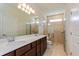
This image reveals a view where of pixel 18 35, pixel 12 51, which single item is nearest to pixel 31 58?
pixel 12 51

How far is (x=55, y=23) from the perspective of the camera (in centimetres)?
207

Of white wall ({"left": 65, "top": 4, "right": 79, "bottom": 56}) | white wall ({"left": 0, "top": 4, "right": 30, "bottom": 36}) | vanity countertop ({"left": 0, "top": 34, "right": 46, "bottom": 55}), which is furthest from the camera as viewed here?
white wall ({"left": 0, "top": 4, "right": 30, "bottom": 36})

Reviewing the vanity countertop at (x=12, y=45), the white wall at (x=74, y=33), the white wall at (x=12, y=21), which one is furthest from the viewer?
the white wall at (x=12, y=21)

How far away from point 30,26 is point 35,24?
245 millimetres

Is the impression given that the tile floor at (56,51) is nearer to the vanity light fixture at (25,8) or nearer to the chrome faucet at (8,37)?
the chrome faucet at (8,37)

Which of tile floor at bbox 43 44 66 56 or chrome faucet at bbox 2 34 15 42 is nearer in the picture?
tile floor at bbox 43 44 66 56

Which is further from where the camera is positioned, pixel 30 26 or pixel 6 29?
pixel 30 26

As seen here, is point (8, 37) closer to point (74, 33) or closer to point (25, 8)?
point (25, 8)

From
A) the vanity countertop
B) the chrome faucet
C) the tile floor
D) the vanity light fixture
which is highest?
the vanity light fixture

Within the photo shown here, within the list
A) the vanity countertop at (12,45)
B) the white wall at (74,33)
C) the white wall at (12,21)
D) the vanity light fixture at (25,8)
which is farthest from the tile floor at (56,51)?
the vanity light fixture at (25,8)

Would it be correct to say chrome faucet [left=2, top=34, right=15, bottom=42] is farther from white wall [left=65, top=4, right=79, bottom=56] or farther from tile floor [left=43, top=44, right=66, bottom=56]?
white wall [left=65, top=4, right=79, bottom=56]

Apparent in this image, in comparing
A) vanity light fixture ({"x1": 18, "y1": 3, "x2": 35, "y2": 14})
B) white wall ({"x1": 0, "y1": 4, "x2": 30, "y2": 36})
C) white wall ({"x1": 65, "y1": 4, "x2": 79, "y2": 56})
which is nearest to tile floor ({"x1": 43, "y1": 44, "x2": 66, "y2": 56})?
white wall ({"x1": 65, "y1": 4, "x2": 79, "y2": 56})

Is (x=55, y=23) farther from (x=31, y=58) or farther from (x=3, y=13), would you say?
(x=3, y=13)

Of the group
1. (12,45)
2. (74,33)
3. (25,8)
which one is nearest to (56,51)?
(74,33)
